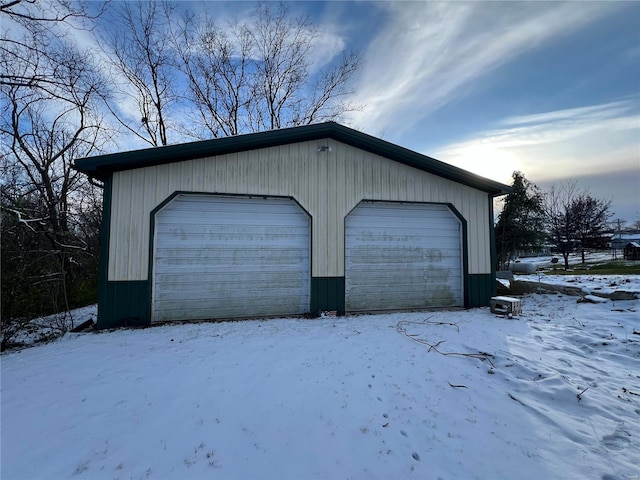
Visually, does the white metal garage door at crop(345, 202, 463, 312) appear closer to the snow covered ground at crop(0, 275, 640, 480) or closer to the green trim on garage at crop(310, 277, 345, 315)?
the green trim on garage at crop(310, 277, 345, 315)

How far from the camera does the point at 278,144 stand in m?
6.86

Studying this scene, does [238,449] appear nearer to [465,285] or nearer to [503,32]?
[465,285]

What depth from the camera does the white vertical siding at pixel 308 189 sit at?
6035 millimetres

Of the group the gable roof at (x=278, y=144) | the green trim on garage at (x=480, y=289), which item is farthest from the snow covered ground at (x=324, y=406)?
the gable roof at (x=278, y=144)

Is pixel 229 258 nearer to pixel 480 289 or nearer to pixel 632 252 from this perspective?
pixel 480 289

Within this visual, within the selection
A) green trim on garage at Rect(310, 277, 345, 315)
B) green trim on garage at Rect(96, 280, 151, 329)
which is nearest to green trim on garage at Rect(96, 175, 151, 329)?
green trim on garage at Rect(96, 280, 151, 329)

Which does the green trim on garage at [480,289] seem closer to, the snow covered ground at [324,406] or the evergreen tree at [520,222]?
the snow covered ground at [324,406]

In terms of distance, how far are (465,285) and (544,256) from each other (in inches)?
1775

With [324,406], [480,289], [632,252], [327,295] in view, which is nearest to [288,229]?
[327,295]

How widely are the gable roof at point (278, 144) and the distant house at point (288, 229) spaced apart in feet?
0.09

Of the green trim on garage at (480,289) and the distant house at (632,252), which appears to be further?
the distant house at (632,252)

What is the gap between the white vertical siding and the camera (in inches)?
238

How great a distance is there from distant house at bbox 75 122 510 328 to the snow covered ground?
1.39 meters

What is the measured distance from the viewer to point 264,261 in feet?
22.3
